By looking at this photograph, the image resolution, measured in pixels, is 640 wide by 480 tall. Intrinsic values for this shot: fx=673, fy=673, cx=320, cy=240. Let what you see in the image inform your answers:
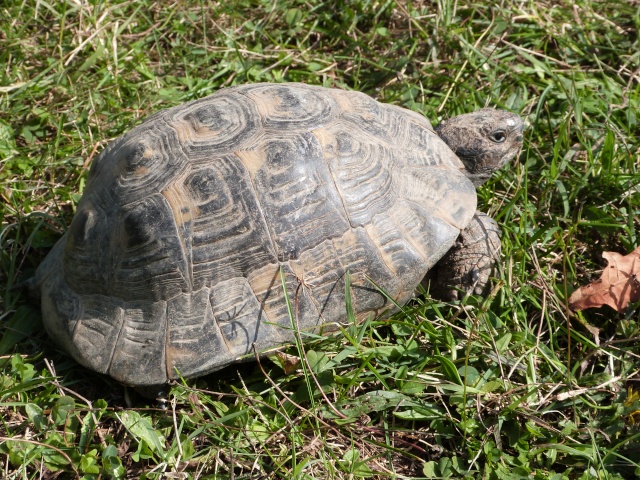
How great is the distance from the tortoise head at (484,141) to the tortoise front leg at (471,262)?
349mm

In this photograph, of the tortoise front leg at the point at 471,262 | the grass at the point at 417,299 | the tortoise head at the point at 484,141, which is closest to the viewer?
the grass at the point at 417,299

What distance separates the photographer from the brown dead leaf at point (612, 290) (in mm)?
3559

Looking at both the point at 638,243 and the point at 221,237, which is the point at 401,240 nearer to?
the point at 221,237

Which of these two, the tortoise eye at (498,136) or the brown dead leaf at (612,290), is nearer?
the brown dead leaf at (612,290)

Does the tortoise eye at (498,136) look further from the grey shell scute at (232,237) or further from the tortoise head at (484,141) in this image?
the grey shell scute at (232,237)

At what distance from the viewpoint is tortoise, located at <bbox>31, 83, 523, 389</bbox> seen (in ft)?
10.4

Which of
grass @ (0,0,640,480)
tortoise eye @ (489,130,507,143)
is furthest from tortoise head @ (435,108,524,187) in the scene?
grass @ (0,0,640,480)

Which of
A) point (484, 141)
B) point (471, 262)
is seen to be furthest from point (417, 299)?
point (484, 141)

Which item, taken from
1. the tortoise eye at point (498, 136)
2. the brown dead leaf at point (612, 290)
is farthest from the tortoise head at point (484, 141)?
the brown dead leaf at point (612, 290)

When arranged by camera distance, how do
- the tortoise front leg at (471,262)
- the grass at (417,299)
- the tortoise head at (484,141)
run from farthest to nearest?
1. the tortoise head at (484,141)
2. the tortoise front leg at (471,262)
3. the grass at (417,299)

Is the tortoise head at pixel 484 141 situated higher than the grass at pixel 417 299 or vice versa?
the tortoise head at pixel 484 141

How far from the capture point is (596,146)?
4289 mm

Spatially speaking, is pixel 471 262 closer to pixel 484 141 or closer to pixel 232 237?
pixel 484 141

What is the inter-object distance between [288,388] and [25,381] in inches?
51.1
